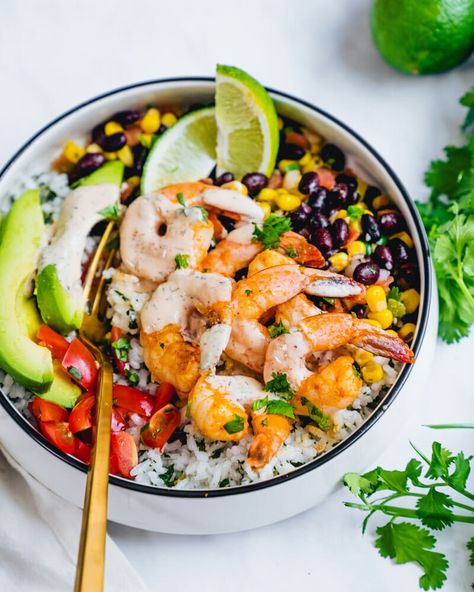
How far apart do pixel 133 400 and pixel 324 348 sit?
72cm

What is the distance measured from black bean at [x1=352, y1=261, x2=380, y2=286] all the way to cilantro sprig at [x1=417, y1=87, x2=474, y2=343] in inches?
9.4

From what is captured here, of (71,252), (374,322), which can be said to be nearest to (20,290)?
(71,252)

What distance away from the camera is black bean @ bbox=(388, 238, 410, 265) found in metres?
3.09

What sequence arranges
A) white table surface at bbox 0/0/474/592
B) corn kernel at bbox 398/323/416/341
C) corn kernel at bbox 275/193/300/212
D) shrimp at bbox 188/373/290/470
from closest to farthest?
shrimp at bbox 188/373/290/470
corn kernel at bbox 398/323/416/341
corn kernel at bbox 275/193/300/212
white table surface at bbox 0/0/474/592

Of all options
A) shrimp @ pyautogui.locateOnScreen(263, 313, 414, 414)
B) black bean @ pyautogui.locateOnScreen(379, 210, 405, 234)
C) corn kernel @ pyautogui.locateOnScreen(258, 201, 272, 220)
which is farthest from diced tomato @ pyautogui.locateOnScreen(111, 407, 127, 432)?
black bean @ pyautogui.locateOnScreen(379, 210, 405, 234)

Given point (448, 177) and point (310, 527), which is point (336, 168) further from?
point (310, 527)

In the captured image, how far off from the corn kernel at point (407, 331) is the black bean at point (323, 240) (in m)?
0.40

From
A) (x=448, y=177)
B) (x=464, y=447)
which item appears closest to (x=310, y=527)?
(x=464, y=447)

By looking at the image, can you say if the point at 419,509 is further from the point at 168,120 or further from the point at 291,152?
the point at 168,120

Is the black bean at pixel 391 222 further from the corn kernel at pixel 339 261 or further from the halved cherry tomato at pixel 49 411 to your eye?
the halved cherry tomato at pixel 49 411

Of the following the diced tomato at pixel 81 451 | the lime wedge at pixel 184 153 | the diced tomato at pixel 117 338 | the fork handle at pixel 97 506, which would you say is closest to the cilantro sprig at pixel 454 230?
the lime wedge at pixel 184 153

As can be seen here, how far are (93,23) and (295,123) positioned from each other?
1318 millimetres

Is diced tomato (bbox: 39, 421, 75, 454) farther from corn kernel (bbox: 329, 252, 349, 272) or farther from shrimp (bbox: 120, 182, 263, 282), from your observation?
corn kernel (bbox: 329, 252, 349, 272)

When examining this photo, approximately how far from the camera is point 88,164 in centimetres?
339
